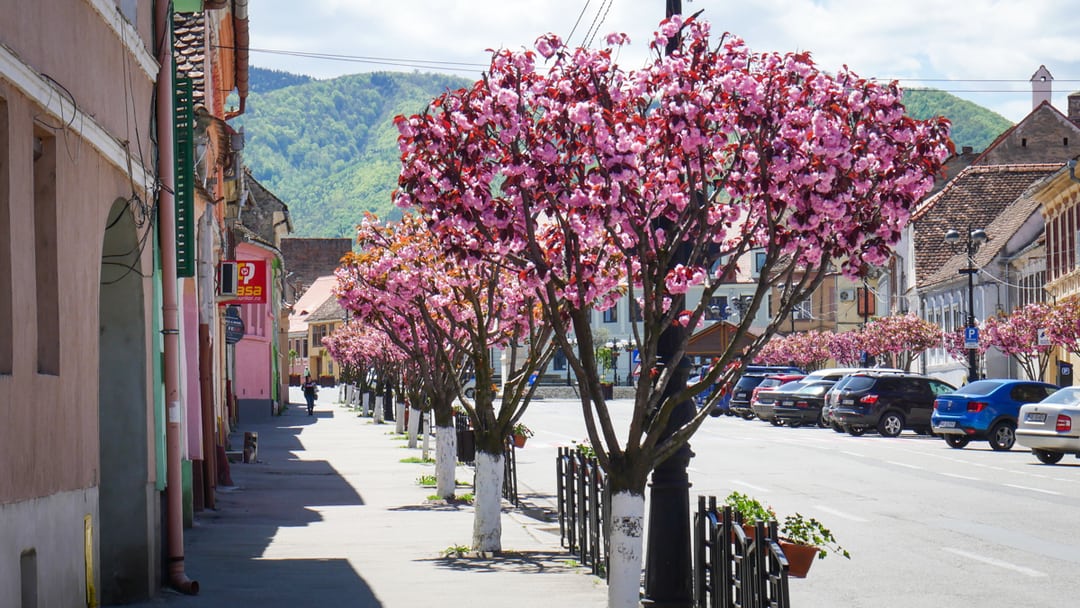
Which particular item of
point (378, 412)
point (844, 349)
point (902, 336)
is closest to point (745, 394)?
point (902, 336)

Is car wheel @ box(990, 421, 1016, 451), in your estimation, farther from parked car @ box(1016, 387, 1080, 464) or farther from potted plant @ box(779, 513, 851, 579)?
potted plant @ box(779, 513, 851, 579)

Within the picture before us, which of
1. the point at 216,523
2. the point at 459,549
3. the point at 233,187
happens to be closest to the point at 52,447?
the point at 459,549

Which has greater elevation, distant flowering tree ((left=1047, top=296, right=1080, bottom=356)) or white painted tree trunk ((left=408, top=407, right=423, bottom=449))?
distant flowering tree ((left=1047, top=296, right=1080, bottom=356))

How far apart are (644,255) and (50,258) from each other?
3.57 m

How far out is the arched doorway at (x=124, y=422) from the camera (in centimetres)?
1197

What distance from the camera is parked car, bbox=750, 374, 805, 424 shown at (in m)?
52.5

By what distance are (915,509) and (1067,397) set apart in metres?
10.1

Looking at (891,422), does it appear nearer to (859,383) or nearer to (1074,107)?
(859,383)

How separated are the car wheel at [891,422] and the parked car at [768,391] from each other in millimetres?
9159

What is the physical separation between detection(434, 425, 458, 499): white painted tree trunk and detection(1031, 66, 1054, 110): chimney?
5986 centimetres

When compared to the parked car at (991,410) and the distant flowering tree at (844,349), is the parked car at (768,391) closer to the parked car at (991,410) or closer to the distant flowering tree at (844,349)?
the parked car at (991,410)

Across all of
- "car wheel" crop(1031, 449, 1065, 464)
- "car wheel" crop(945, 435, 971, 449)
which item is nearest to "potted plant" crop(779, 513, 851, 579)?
"car wheel" crop(1031, 449, 1065, 464)

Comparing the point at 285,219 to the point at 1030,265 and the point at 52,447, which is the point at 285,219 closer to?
the point at 1030,265

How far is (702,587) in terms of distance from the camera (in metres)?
10.4
